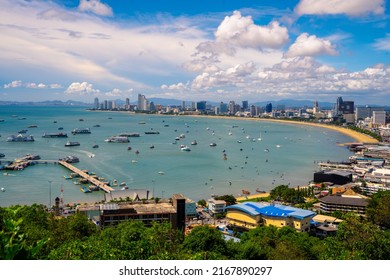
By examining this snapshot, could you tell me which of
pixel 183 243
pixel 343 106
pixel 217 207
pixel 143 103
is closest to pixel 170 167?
pixel 217 207

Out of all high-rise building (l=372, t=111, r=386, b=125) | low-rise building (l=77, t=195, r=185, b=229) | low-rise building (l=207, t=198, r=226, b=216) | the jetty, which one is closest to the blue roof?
low-rise building (l=207, t=198, r=226, b=216)

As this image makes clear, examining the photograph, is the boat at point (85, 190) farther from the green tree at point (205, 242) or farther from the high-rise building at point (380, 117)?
the high-rise building at point (380, 117)

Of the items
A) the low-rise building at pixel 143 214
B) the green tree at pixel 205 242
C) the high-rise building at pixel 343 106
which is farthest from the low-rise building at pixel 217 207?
the high-rise building at pixel 343 106

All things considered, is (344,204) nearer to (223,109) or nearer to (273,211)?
(273,211)

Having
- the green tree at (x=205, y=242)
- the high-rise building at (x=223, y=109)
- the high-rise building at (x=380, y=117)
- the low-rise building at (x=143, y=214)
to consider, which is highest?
the high-rise building at (x=223, y=109)

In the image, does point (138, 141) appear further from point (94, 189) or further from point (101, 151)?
point (94, 189)

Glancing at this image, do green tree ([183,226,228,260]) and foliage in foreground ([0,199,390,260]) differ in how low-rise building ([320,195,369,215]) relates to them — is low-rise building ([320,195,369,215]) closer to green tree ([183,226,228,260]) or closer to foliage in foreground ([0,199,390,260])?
foliage in foreground ([0,199,390,260])

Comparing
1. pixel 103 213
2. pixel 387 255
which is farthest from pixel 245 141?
pixel 387 255

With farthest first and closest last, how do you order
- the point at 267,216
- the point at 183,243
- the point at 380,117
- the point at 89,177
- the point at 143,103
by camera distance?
1. the point at 143,103
2. the point at 380,117
3. the point at 89,177
4. the point at 267,216
5. the point at 183,243
